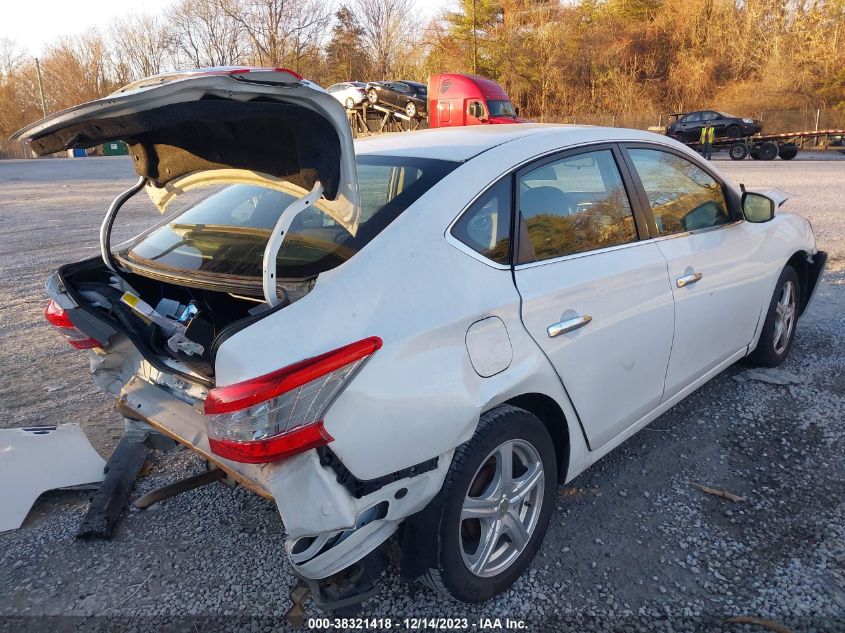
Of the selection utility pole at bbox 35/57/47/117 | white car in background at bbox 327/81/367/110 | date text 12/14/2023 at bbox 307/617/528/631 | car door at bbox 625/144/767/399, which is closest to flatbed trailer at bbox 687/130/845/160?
white car in background at bbox 327/81/367/110

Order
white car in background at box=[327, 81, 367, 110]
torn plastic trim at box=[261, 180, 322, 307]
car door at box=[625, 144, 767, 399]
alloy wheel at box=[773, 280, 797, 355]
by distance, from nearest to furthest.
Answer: torn plastic trim at box=[261, 180, 322, 307] → car door at box=[625, 144, 767, 399] → alloy wheel at box=[773, 280, 797, 355] → white car in background at box=[327, 81, 367, 110]

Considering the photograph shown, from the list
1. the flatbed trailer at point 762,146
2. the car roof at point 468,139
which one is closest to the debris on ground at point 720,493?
the car roof at point 468,139

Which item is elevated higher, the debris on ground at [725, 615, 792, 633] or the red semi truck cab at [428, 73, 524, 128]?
the red semi truck cab at [428, 73, 524, 128]

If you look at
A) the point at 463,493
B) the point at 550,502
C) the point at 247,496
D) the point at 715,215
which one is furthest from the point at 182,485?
the point at 715,215

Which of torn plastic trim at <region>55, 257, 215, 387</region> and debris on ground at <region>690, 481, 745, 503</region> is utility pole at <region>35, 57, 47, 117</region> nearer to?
torn plastic trim at <region>55, 257, 215, 387</region>

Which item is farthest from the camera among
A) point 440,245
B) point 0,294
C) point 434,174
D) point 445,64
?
point 445,64

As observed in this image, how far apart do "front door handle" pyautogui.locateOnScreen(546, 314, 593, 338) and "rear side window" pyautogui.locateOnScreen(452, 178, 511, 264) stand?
12.4 inches

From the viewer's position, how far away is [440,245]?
2.18 metres

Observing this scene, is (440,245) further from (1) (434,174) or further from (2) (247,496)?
(2) (247,496)

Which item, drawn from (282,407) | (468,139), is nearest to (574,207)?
(468,139)

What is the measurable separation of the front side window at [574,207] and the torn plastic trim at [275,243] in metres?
0.83

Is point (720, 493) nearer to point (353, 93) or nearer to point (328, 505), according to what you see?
point (328, 505)

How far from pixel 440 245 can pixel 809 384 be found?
325cm

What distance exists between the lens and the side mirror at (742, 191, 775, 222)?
12.3ft
